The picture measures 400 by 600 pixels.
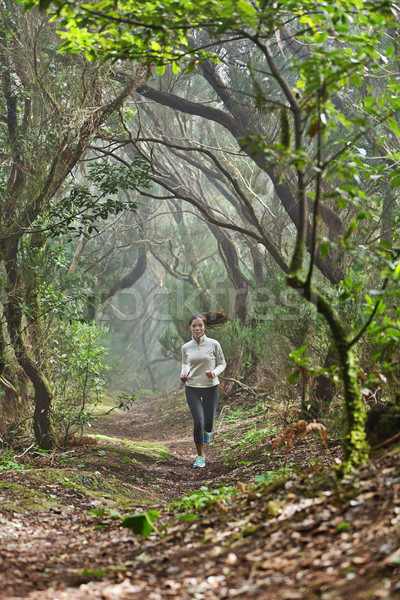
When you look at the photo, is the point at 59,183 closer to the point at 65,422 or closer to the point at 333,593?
the point at 65,422

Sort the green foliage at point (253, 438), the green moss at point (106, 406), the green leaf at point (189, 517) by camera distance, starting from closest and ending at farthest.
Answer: the green leaf at point (189, 517) → the green foliage at point (253, 438) → the green moss at point (106, 406)

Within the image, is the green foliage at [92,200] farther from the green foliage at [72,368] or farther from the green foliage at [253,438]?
the green foliage at [253,438]

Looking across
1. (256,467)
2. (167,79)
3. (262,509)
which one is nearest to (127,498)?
(256,467)

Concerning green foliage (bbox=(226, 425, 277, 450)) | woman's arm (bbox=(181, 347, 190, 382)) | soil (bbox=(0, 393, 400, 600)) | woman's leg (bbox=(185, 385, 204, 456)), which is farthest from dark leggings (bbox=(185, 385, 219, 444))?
soil (bbox=(0, 393, 400, 600))

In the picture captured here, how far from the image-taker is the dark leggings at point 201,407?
7043 mm

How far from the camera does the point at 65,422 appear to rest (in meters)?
7.77

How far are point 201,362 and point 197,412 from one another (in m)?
0.63

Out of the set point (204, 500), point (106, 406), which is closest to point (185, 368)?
point (204, 500)

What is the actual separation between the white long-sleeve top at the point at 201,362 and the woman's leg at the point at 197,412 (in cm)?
11

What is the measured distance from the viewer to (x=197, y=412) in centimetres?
705

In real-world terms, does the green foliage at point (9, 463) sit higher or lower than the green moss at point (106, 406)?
higher

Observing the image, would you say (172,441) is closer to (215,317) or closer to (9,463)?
(215,317)

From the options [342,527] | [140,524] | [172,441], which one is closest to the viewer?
[342,527]

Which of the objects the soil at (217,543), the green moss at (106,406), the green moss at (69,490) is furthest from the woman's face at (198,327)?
the green moss at (106,406)
